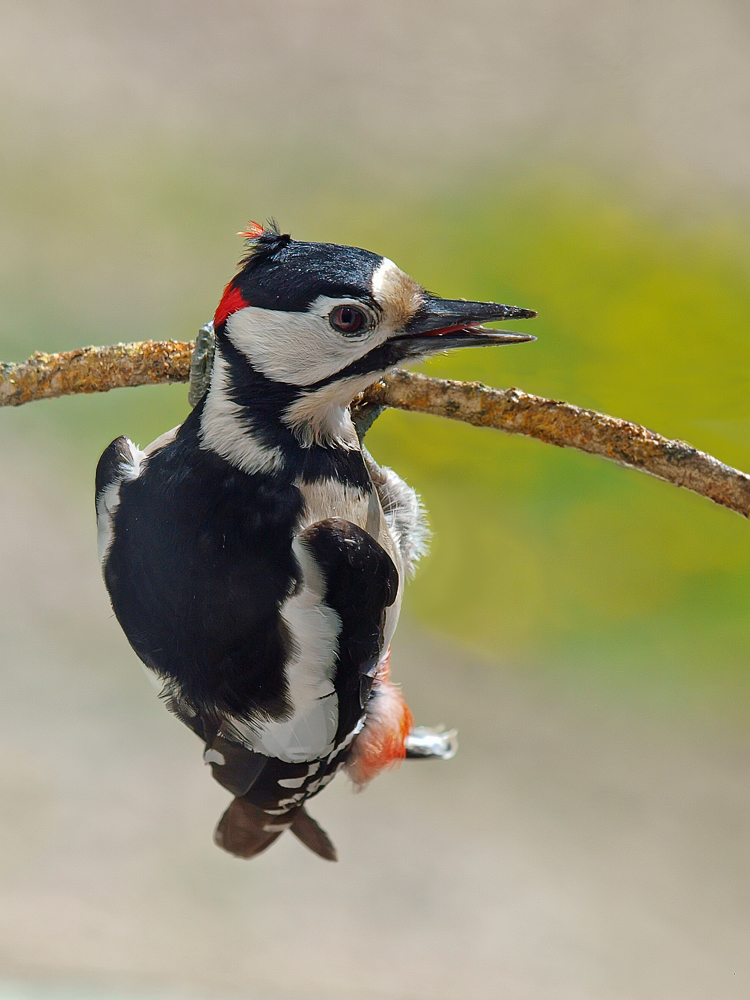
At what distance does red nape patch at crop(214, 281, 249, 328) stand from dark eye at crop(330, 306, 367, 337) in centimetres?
7

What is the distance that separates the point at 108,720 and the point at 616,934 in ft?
3.35

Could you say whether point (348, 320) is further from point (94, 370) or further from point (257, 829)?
point (257, 829)

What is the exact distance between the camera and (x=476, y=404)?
692 mm

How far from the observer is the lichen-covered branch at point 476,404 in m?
0.66

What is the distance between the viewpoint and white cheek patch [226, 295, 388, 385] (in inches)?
22.6

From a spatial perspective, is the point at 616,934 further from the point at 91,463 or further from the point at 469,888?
the point at 91,463

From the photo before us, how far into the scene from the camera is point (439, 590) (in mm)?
1294

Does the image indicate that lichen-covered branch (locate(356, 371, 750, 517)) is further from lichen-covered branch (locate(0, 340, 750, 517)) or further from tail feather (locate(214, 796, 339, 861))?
tail feather (locate(214, 796, 339, 861))

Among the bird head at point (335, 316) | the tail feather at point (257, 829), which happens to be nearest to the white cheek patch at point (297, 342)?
the bird head at point (335, 316)

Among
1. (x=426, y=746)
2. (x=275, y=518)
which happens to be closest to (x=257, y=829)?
(x=426, y=746)

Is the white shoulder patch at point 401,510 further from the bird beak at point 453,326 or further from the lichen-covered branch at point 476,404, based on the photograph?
the bird beak at point 453,326

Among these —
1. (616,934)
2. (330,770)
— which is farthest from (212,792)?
(330,770)

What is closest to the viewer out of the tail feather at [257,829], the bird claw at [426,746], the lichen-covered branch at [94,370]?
the lichen-covered branch at [94,370]

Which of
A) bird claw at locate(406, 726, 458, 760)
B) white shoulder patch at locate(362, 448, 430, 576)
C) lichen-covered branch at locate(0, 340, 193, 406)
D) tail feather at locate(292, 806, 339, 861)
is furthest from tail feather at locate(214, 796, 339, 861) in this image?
lichen-covered branch at locate(0, 340, 193, 406)
